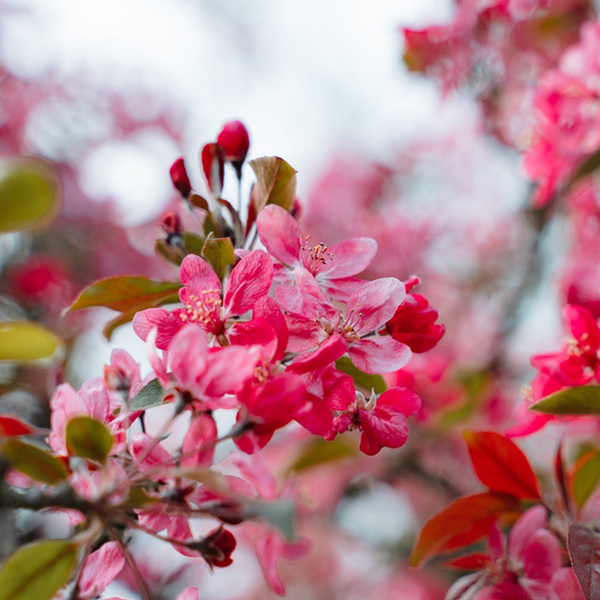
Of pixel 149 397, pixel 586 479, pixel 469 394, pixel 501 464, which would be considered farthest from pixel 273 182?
pixel 469 394

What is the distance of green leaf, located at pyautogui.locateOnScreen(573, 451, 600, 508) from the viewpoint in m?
0.91

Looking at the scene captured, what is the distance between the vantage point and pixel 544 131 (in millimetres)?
1301

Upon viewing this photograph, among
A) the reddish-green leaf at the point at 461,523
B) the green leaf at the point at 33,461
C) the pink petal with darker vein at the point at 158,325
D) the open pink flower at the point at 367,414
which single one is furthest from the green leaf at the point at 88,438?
the reddish-green leaf at the point at 461,523

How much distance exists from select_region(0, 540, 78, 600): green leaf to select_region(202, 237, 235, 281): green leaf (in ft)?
1.11

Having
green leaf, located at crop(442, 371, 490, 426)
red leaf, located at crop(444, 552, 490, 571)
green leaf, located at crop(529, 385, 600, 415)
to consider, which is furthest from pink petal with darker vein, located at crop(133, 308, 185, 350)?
green leaf, located at crop(442, 371, 490, 426)

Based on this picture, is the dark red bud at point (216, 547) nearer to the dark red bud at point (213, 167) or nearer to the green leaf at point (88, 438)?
the green leaf at point (88, 438)

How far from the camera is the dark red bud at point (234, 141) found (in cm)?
77

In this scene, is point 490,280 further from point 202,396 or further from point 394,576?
point 202,396

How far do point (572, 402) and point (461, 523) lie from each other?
0.26 m

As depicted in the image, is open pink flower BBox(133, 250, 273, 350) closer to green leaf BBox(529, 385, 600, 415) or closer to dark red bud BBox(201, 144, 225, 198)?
dark red bud BBox(201, 144, 225, 198)

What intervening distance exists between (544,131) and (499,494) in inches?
34.3

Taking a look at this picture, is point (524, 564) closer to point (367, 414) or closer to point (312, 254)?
point (367, 414)

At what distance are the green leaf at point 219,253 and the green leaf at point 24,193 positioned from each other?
23cm

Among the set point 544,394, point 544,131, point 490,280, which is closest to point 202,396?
point 544,394
